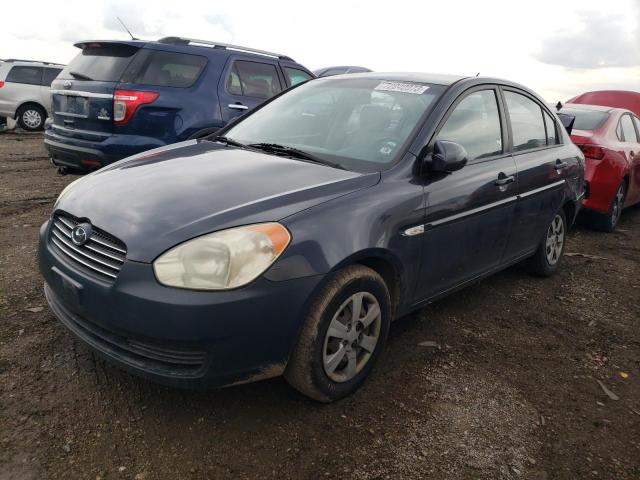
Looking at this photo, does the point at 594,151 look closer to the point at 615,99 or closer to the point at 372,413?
the point at 372,413

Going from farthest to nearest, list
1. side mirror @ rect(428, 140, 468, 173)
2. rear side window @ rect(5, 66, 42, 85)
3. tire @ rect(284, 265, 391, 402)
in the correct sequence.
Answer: rear side window @ rect(5, 66, 42, 85)
side mirror @ rect(428, 140, 468, 173)
tire @ rect(284, 265, 391, 402)

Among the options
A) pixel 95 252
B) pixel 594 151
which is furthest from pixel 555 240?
pixel 95 252

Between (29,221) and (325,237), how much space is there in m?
4.23

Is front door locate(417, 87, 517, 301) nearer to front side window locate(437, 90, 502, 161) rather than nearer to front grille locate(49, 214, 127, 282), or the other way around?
front side window locate(437, 90, 502, 161)

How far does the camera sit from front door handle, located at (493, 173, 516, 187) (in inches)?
137

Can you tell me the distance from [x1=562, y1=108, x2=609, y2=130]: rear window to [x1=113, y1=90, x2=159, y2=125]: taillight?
4889mm

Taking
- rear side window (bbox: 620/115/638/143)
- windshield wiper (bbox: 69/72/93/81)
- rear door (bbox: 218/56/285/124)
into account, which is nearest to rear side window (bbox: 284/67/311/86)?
rear door (bbox: 218/56/285/124)

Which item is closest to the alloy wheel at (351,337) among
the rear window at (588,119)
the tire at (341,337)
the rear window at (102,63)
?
the tire at (341,337)

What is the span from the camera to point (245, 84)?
645cm

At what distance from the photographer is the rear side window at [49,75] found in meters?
14.4

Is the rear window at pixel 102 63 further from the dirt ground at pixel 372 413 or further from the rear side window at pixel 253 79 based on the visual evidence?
the dirt ground at pixel 372 413

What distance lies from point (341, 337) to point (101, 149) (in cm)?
372

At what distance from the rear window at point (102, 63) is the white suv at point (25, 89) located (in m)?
9.21

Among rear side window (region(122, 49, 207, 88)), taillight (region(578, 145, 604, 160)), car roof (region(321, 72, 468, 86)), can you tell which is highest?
car roof (region(321, 72, 468, 86))
